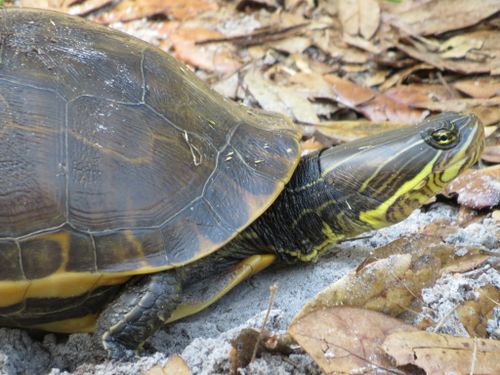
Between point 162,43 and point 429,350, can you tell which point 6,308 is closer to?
point 429,350

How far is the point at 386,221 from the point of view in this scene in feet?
10.4

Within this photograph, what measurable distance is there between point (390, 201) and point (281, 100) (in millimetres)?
2086

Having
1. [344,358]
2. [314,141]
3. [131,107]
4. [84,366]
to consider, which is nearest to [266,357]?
[344,358]

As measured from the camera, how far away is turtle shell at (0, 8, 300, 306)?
2.66 meters

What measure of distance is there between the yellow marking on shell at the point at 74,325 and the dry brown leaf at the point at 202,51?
9.78ft

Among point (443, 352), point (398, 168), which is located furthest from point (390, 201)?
point (443, 352)

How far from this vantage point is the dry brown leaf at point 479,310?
2588mm

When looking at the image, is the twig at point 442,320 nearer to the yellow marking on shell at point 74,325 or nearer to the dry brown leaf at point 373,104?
the yellow marking on shell at point 74,325

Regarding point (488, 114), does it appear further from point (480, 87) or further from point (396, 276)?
point (396, 276)

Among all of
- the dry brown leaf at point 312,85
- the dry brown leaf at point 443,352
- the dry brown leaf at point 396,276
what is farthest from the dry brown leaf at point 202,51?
the dry brown leaf at point 443,352

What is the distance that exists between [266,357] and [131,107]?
1.29m

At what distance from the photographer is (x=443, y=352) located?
2.29m

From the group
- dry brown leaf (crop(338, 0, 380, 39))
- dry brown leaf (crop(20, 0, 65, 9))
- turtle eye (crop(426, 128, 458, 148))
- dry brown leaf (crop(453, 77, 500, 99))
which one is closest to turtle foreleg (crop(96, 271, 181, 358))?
turtle eye (crop(426, 128, 458, 148))

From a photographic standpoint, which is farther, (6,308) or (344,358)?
(6,308)
